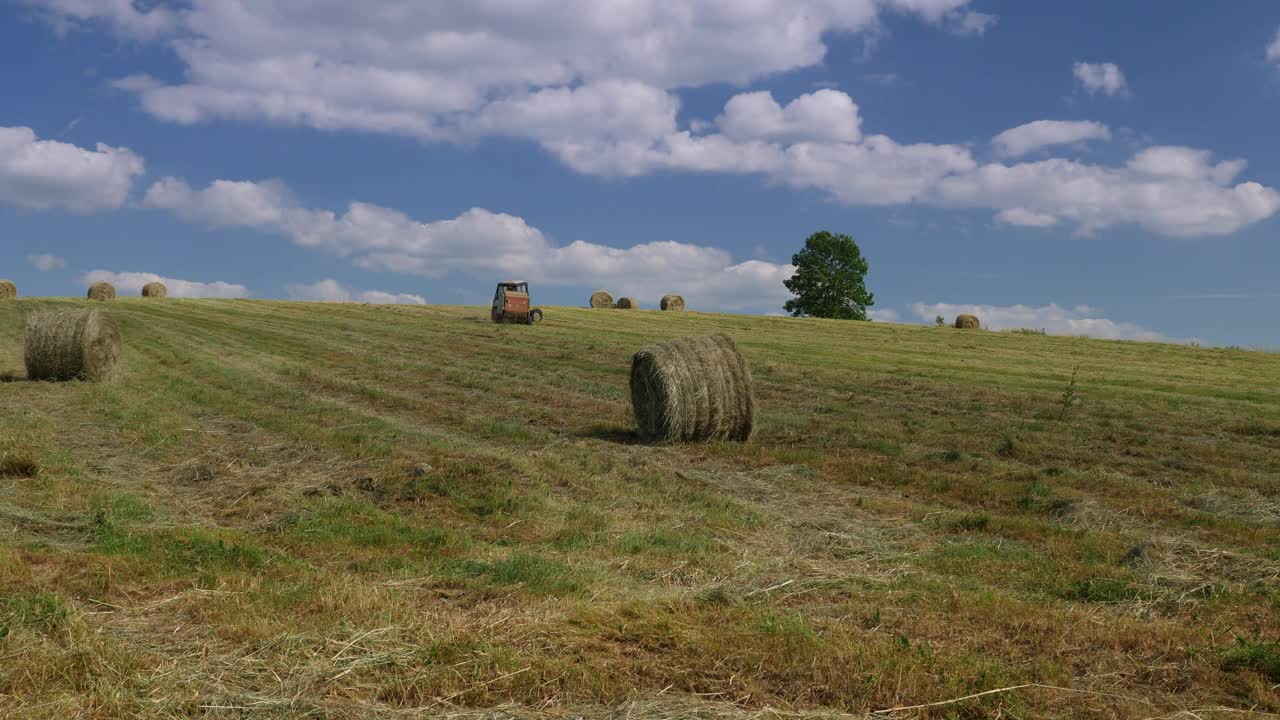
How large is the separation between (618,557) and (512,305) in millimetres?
34733

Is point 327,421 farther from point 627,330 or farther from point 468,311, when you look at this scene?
point 468,311

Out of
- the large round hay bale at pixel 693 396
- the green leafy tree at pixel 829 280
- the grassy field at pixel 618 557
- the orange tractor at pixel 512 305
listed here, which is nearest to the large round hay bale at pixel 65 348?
the grassy field at pixel 618 557

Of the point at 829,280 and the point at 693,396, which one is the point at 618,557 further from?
the point at 829,280

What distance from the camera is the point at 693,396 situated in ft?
46.0

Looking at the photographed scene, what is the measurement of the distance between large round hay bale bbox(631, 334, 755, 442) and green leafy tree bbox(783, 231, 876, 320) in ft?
184

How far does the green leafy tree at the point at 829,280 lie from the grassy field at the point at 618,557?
51337mm

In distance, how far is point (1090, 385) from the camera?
885 inches

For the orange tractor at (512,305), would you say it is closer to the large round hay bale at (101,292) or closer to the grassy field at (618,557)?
the grassy field at (618,557)

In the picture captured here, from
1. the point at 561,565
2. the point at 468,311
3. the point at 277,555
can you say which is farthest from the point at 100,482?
the point at 468,311

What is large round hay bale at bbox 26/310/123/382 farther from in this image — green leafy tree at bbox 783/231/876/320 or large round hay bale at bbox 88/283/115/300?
green leafy tree at bbox 783/231/876/320

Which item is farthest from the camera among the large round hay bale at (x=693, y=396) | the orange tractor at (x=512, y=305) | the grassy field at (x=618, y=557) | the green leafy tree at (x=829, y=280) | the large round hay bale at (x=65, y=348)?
the green leafy tree at (x=829, y=280)

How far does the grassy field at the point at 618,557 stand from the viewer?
16.2 ft

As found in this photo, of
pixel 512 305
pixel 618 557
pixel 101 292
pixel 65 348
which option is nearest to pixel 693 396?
pixel 618 557

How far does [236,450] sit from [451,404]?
5.57 metres
